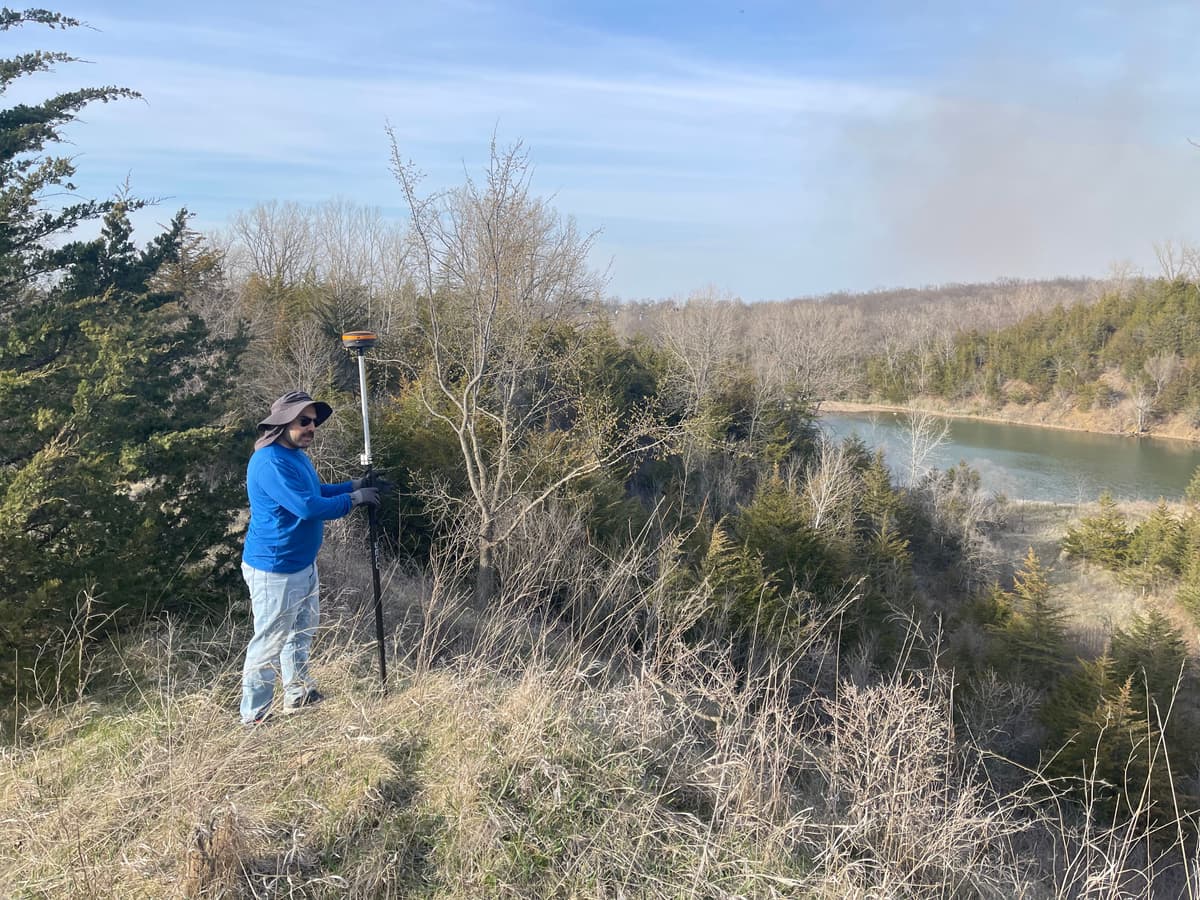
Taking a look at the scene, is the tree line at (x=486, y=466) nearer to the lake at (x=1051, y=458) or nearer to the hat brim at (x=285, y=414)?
the hat brim at (x=285, y=414)

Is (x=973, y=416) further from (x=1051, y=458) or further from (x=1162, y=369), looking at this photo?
(x=1051, y=458)

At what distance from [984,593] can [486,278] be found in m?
18.2

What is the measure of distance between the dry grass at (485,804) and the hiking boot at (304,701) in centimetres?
8

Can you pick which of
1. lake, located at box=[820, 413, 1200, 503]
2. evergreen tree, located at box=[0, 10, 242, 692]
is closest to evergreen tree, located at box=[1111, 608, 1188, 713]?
evergreen tree, located at box=[0, 10, 242, 692]

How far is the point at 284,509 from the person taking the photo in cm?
328

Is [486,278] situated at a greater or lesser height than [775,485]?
greater

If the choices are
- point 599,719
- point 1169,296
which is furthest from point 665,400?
point 1169,296

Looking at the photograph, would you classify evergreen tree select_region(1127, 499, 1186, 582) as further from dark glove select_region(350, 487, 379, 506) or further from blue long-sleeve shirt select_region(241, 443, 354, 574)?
blue long-sleeve shirt select_region(241, 443, 354, 574)

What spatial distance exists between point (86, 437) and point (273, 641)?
101 inches

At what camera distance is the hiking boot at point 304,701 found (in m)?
3.28

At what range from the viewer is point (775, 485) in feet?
56.5

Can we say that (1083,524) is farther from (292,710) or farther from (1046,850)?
(292,710)

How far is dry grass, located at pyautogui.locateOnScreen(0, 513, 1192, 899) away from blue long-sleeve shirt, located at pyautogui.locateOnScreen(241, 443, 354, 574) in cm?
67

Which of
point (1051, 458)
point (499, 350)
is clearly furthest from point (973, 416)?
point (499, 350)
